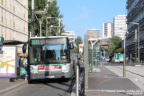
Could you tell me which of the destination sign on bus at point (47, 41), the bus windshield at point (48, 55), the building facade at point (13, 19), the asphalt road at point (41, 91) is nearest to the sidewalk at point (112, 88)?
the asphalt road at point (41, 91)

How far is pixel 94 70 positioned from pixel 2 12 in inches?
806

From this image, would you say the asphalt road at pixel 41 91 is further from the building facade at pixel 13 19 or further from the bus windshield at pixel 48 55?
the building facade at pixel 13 19

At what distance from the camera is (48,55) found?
620 inches

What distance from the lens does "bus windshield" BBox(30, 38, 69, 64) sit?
15.7 metres

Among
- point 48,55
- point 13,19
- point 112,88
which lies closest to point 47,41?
point 48,55

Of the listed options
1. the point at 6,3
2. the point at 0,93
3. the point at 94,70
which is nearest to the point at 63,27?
the point at 6,3

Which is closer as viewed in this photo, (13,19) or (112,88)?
(112,88)

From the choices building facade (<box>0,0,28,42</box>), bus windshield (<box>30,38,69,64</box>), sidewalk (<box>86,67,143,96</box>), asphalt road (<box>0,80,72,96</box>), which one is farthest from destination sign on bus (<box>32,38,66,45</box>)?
building facade (<box>0,0,28,42</box>)

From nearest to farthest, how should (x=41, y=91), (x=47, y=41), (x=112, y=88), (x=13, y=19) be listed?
(x=112, y=88) < (x=41, y=91) < (x=47, y=41) < (x=13, y=19)

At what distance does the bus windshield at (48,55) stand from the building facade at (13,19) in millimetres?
24021

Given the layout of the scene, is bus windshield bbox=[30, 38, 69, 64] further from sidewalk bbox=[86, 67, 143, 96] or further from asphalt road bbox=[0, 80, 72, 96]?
sidewalk bbox=[86, 67, 143, 96]

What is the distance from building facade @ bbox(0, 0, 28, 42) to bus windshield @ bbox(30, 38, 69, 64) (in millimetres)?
24021

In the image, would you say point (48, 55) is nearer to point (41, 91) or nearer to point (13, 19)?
point (41, 91)

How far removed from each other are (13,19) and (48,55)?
30972 millimetres
